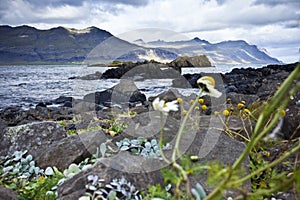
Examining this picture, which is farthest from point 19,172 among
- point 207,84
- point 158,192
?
point 207,84

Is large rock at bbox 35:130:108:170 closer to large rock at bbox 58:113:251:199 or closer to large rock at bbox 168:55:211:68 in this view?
large rock at bbox 58:113:251:199

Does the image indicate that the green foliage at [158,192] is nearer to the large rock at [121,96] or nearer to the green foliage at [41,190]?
the green foliage at [41,190]

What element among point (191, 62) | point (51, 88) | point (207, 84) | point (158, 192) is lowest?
point (51, 88)

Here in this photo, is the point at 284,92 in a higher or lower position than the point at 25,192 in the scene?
higher

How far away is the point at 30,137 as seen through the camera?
14.1 ft

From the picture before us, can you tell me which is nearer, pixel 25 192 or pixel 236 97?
pixel 25 192

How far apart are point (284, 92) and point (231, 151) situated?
2.39 meters

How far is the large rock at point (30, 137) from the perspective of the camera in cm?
421

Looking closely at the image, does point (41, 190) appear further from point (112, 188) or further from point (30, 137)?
point (30, 137)

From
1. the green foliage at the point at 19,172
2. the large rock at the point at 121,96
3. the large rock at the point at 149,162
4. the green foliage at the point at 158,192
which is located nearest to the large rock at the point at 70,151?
the green foliage at the point at 19,172

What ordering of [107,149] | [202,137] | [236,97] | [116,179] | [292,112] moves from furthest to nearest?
[236,97]
[292,112]
[202,137]
[107,149]
[116,179]

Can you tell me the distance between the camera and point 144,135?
3264 millimetres

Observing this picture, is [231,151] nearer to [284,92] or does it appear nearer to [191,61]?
[284,92]

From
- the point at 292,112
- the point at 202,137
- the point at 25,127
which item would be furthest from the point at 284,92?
the point at 292,112
